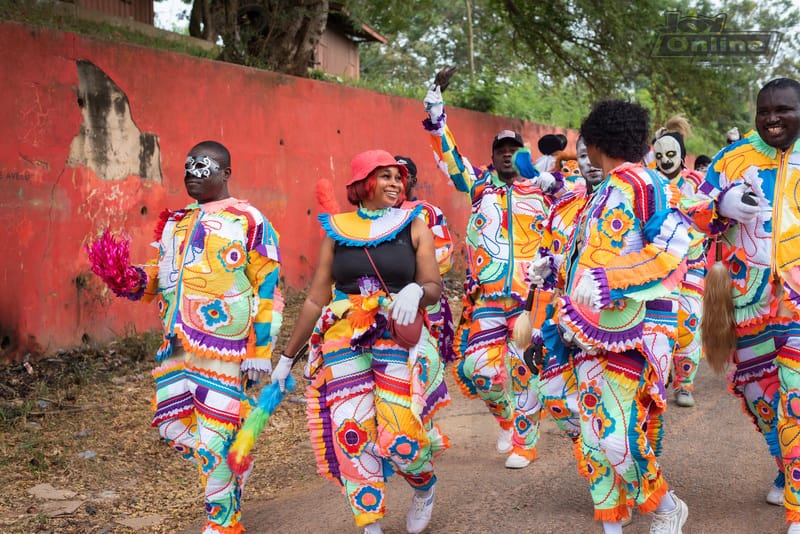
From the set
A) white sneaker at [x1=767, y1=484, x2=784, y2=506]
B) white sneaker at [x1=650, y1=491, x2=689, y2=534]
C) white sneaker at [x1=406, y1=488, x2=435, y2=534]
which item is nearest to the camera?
white sneaker at [x1=650, y1=491, x2=689, y2=534]

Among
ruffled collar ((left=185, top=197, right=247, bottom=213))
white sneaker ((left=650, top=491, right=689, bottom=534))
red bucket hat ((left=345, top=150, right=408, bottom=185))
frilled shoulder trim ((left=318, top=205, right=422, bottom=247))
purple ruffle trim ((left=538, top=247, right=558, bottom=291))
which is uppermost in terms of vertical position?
red bucket hat ((left=345, top=150, right=408, bottom=185))

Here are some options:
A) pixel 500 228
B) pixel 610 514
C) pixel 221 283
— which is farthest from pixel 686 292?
pixel 221 283

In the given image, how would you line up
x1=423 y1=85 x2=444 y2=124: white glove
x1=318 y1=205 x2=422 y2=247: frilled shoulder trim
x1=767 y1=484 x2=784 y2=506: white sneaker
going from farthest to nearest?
1. x1=423 y1=85 x2=444 y2=124: white glove
2. x1=767 y1=484 x2=784 y2=506: white sneaker
3. x1=318 y1=205 x2=422 y2=247: frilled shoulder trim

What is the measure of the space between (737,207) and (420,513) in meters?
2.24

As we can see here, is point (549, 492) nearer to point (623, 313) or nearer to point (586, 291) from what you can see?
point (623, 313)

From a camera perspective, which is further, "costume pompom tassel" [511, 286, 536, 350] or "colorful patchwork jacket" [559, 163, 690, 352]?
"costume pompom tassel" [511, 286, 536, 350]

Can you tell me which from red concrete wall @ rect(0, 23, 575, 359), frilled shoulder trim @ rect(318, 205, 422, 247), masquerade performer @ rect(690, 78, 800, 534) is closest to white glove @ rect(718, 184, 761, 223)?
masquerade performer @ rect(690, 78, 800, 534)

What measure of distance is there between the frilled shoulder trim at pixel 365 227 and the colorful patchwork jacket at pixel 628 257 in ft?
3.13

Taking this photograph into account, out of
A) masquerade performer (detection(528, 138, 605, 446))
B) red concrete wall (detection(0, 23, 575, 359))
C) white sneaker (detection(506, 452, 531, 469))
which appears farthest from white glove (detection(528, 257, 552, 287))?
red concrete wall (detection(0, 23, 575, 359))

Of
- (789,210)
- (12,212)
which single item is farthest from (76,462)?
(789,210)

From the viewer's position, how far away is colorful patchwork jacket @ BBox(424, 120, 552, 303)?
19.9 feet

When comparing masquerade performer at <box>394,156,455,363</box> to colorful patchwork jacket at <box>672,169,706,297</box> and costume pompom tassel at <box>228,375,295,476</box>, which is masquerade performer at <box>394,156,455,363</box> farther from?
colorful patchwork jacket at <box>672,169,706,297</box>

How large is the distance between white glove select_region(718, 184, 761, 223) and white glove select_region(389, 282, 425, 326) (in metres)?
1.59

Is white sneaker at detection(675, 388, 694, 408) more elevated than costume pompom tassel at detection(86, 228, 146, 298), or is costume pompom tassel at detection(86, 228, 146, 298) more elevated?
costume pompom tassel at detection(86, 228, 146, 298)
